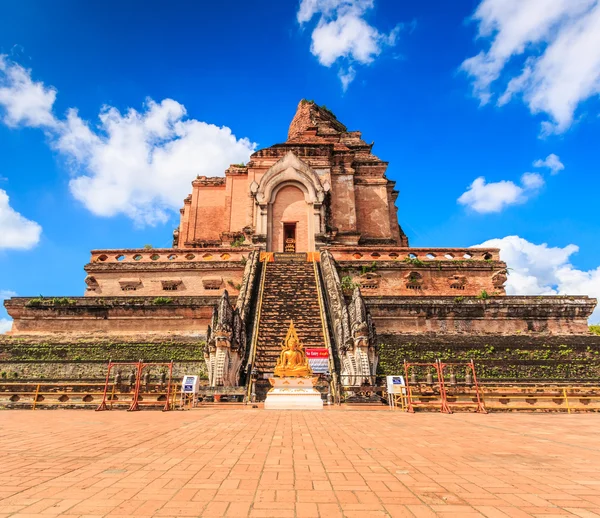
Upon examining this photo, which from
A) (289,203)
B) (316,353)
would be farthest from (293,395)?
(289,203)

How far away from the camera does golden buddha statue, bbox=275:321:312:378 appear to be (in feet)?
41.6

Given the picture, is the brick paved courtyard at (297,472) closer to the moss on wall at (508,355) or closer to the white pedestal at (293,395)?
the white pedestal at (293,395)

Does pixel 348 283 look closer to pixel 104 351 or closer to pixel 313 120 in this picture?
pixel 104 351

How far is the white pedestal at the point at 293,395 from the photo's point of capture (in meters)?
11.5

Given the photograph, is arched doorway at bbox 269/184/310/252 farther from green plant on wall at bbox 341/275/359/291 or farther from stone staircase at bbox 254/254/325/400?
green plant on wall at bbox 341/275/359/291

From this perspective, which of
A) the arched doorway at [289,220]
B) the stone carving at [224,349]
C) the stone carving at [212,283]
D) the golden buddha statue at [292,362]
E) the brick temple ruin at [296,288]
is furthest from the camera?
the arched doorway at [289,220]

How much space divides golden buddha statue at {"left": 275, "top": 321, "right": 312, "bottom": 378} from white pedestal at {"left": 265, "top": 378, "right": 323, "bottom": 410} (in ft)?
1.14

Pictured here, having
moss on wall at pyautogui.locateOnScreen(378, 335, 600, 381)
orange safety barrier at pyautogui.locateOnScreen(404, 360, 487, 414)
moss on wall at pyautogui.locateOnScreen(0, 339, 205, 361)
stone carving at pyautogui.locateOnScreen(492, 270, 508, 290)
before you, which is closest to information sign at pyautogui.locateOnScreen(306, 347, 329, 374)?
moss on wall at pyautogui.locateOnScreen(378, 335, 600, 381)

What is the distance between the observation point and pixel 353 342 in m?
13.4

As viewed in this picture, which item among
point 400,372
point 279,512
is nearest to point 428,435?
point 279,512

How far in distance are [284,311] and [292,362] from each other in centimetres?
467

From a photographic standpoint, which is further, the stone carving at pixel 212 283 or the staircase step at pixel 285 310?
the stone carving at pixel 212 283

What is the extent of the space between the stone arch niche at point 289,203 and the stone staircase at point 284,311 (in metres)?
4.38

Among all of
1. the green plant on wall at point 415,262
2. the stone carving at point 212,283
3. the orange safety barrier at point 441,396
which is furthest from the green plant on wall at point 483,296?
the stone carving at point 212,283
